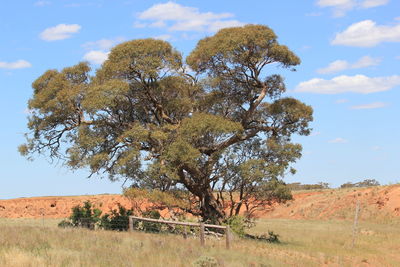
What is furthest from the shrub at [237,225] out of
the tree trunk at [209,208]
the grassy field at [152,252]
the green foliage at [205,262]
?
the green foliage at [205,262]

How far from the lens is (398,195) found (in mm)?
61062

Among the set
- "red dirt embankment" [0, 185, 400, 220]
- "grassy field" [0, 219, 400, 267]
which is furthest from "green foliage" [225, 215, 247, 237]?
"red dirt embankment" [0, 185, 400, 220]

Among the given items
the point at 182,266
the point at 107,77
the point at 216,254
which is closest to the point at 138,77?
the point at 107,77

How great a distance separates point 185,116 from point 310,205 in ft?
131

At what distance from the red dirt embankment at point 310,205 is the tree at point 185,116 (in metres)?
30.4

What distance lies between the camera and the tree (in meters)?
29.2

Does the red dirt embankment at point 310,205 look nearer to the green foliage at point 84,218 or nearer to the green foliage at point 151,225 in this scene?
the green foliage at point 84,218

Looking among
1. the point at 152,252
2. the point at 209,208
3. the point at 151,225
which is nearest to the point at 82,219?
the point at 151,225

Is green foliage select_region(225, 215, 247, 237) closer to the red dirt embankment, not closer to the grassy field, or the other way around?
the grassy field

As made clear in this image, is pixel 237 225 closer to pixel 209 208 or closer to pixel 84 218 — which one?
pixel 209 208

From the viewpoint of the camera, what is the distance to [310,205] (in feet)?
223

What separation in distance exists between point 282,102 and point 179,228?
992 centimetres

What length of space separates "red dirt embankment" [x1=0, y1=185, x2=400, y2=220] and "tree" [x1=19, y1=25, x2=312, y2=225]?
30399 mm

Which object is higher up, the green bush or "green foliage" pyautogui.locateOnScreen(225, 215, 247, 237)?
the green bush
